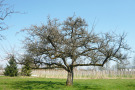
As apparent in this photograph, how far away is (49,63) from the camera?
11508mm

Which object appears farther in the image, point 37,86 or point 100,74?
point 100,74

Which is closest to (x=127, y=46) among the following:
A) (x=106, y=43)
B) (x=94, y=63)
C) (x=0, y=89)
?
(x=106, y=43)

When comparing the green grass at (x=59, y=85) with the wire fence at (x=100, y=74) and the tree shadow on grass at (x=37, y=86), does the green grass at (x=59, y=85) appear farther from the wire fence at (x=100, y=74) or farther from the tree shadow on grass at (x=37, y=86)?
the wire fence at (x=100, y=74)

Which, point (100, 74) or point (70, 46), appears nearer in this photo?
point (70, 46)

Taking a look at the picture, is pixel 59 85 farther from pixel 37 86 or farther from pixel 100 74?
pixel 100 74

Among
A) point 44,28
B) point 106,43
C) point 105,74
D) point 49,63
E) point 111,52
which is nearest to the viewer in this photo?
point 111,52

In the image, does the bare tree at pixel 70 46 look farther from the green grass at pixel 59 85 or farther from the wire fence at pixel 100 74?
the wire fence at pixel 100 74

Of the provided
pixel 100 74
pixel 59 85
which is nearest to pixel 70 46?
pixel 59 85

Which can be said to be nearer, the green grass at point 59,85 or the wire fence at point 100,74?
the green grass at point 59,85

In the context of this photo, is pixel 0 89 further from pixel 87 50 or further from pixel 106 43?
pixel 106 43

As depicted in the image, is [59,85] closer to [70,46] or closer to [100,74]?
[70,46]

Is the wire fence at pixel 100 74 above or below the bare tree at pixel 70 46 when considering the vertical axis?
below

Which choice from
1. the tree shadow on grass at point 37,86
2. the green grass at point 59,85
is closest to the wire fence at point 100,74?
the green grass at point 59,85

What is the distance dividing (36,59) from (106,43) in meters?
5.48
